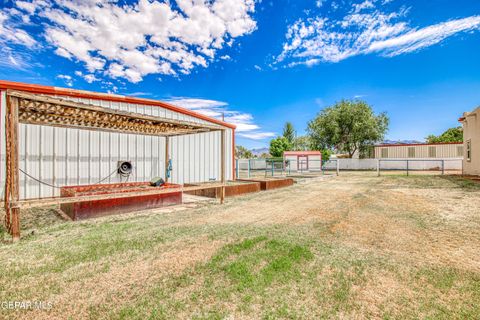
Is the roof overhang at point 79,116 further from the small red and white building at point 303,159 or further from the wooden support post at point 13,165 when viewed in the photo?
the small red and white building at point 303,159

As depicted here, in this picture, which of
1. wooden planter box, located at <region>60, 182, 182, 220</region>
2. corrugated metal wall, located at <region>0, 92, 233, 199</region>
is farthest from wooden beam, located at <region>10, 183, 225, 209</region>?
corrugated metal wall, located at <region>0, 92, 233, 199</region>

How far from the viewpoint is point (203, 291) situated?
239cm

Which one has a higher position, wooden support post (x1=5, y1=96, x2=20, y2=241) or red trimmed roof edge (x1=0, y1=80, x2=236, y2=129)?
red trimmed roof edge (x1=0, y1=80, x2=236, y2=129)

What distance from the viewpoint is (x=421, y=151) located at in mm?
28141

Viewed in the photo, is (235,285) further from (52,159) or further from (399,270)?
(52,159)

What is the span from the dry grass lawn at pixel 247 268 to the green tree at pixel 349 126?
93.3 ft

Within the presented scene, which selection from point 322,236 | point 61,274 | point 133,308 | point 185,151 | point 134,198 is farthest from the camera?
point 185,151

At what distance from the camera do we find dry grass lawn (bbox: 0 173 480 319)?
6.98ft

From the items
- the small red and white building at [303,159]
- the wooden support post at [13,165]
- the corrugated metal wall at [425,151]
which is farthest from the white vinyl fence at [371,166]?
the wooden support post at [13,165]

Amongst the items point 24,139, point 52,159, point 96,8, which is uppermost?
point 96,8

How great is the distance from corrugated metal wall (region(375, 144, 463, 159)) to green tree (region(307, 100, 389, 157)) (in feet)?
8.18

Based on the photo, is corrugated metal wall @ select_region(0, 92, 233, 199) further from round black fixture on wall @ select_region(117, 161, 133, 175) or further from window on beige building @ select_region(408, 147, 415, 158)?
window on beige building @ select_region(408, 147, 415, 158)

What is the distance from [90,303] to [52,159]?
7408mm

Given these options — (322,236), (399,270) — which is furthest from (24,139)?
(399,270)
